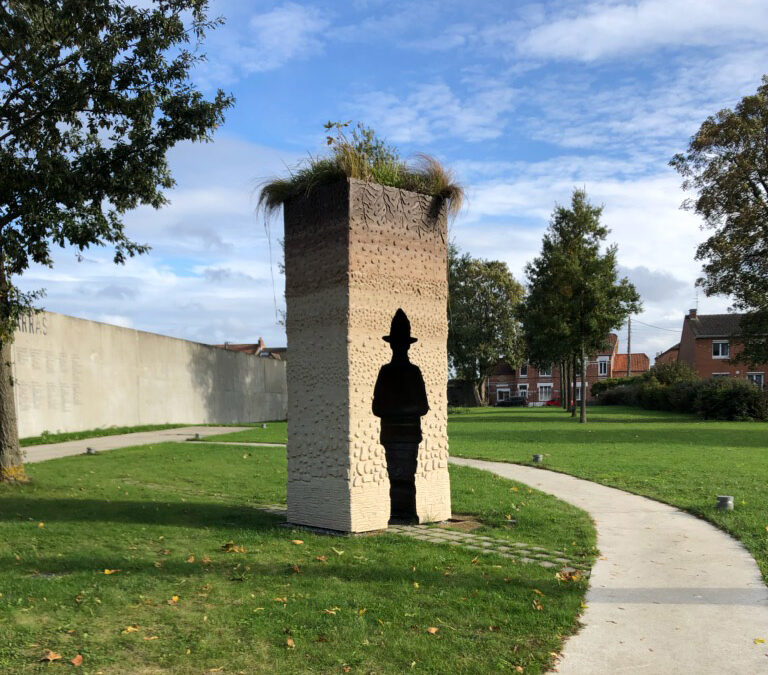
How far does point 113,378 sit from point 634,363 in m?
85.2

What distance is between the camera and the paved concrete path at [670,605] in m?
4.48

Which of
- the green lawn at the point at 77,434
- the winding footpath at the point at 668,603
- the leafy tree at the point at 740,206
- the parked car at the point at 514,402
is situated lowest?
the parked car at the point at 514,402

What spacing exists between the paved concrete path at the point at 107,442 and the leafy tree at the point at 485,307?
33974 mm

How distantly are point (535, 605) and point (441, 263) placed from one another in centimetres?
473

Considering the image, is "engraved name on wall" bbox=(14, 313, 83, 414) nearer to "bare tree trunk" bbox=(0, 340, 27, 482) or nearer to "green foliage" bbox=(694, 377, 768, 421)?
"bare tree trunk" bbox=(0, 340, 27, 482)

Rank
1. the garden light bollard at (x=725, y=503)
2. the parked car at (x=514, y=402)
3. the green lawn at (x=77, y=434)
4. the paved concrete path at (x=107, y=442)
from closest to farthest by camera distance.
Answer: the garden light bollard at (x=725, y=503)
the paved concrete path at (x=107, y=442)
the green lawn at (x=77, y=434)
the parked car at (x=514, y=402)

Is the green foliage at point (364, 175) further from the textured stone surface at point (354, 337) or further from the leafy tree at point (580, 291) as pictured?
the leafy tree at point (580, 291)

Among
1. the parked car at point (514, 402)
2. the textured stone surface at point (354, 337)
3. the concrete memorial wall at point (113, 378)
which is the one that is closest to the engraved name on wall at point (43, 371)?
the concrete memorial wall at point (113, 378)

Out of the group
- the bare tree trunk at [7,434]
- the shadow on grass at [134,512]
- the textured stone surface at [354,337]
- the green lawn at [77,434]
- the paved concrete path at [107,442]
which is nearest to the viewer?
the textured stone surface at [354,337]

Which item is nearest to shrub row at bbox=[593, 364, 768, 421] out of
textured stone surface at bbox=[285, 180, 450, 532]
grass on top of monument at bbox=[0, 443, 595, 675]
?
grass on top of monument at bbox=[0, 443, 595, 675]

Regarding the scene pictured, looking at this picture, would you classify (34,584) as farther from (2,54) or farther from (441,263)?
(2,54)

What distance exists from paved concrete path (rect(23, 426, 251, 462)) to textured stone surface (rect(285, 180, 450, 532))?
30.6 ft

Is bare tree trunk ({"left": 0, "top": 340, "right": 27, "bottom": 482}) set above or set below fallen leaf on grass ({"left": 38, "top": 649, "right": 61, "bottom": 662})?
above

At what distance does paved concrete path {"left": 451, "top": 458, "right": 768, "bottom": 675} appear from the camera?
14.7 feet
